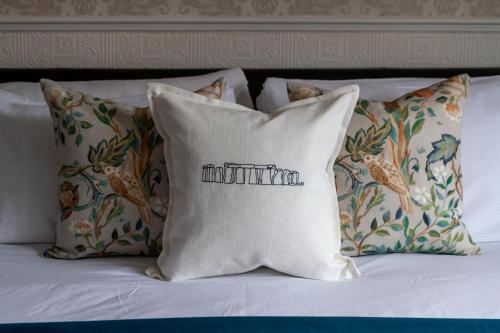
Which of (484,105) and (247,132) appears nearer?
(247,132)

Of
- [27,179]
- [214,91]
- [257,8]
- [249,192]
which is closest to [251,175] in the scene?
[249,192]

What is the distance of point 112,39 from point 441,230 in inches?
47.8

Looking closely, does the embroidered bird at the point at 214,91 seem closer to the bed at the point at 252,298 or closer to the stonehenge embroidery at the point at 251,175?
the stonehenge embroidery at the point at 251,175

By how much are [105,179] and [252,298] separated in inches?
18.8

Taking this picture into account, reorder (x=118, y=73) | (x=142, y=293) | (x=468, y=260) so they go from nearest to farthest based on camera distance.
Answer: (x=142, y=293)
(x=468, y=260)
(x=118, y=73)

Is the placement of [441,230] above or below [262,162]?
below

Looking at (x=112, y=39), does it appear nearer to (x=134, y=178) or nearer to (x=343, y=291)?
(x=134, y=178)

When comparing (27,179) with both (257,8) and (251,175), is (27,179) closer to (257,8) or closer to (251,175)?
(251,175)

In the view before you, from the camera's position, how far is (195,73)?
203 cm

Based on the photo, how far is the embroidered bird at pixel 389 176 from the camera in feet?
4.76

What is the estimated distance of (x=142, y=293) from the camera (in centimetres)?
122

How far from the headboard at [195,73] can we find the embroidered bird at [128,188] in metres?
0.63

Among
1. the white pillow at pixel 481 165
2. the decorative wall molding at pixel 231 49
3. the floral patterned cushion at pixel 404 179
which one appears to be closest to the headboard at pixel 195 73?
the decorative wall molding at pixel 231 49

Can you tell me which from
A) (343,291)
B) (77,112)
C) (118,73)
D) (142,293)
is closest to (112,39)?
(118,73)
